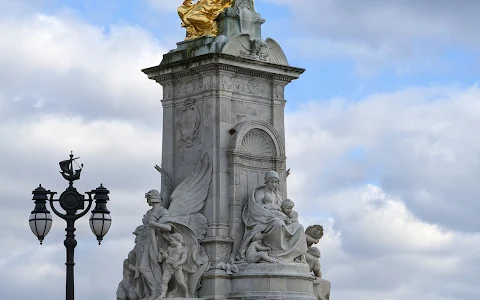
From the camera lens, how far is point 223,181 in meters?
27.7

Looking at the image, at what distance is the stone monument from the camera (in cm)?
2705

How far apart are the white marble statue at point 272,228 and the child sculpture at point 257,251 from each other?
0.25 ft

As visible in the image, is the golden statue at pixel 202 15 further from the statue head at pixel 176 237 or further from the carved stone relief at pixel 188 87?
the statue head at pixel 176 237

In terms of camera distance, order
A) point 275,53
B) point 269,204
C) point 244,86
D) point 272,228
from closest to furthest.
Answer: point 272,228, point 269,204, point 244,86, point 275,53

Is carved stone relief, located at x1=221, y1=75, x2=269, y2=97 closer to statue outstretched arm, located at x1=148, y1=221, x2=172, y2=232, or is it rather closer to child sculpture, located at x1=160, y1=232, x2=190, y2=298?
statue outstretched arm, located at x1=148, y1=221, x2=172, y2=232

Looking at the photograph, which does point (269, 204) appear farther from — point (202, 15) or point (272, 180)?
point (202, 15)

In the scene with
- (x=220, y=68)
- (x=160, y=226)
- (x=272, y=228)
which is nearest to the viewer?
(x=160, y=226)

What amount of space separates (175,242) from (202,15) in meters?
5.30

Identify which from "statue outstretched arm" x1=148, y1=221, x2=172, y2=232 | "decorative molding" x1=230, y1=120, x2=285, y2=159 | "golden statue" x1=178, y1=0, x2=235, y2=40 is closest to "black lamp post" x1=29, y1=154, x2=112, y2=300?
"statue outstretched arm" x1=148, y1=221, x2=172, y2=232

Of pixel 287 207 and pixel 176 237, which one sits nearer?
pixel 176 237

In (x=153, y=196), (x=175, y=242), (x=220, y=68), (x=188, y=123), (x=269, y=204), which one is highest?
(x=220, y=68)

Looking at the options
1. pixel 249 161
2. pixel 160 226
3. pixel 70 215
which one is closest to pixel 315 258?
pixel 249 161

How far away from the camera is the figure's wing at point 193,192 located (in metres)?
27.6

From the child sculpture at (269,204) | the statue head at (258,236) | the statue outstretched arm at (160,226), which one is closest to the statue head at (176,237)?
the statue outstretched arm at (160,226)
